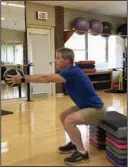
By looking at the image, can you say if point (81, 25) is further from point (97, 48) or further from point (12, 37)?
point (12, 37)

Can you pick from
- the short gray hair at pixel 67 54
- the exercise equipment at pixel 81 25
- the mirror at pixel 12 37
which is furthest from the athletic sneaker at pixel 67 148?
the exercise equipment at pixel 81 25

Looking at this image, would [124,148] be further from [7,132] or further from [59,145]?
[7,132]

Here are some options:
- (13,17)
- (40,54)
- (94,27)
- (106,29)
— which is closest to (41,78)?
(13,17)

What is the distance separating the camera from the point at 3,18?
6.17m

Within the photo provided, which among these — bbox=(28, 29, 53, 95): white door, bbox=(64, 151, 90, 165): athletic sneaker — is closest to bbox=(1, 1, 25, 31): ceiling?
bbox=(28, 29, 53, 95): white door

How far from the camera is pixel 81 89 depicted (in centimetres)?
261

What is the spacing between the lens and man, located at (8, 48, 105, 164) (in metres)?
2.51

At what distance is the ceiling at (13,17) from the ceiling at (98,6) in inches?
29.2

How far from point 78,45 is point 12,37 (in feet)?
8.93

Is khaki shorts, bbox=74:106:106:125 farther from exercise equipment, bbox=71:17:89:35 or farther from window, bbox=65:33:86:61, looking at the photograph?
window, bbox=65:33:86:61

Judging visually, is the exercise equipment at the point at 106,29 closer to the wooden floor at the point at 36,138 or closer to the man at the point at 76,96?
the wooden floor at the point at 36,138

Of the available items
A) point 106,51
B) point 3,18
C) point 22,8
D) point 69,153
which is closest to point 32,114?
point 69,153

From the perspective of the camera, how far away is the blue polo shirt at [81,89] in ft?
8.43

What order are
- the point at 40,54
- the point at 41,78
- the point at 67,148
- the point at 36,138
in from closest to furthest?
the point at 41,78, the point at 67,148, the point at 36,138, the point at 40,54
